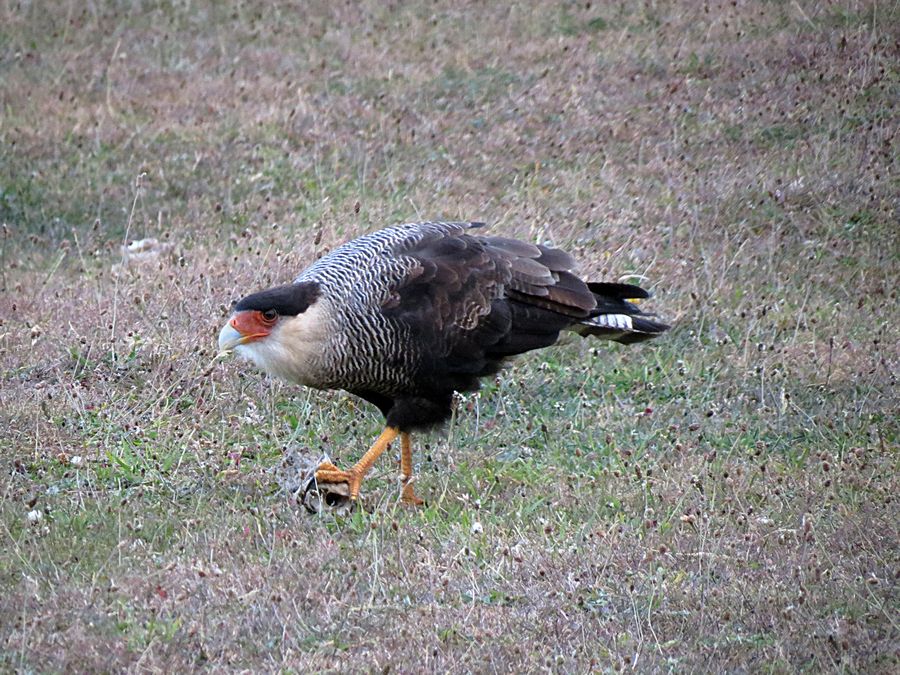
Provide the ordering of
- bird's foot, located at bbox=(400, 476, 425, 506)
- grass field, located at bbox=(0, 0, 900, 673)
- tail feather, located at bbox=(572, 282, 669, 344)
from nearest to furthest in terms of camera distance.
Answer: grass field, located at bbox=(0, 0, 900, 673) → bird's foot, located at bbox=(400, 476, 425, 506) → tail feather, located at bbox=(572, 282, 669, 344)

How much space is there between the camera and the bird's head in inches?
216

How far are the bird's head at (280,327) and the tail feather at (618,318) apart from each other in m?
1.59

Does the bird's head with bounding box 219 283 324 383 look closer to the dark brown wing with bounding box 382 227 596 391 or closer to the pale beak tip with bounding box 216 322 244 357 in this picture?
the pale beak tip with bounding box 216 322 244 357

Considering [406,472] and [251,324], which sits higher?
[251,324]

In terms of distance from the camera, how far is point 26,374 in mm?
6840

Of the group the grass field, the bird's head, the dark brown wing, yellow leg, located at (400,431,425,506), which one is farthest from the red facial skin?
yellow leg, located at (400,431,425,506)

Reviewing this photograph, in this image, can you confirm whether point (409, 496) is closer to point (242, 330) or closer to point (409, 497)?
point (409, 497)

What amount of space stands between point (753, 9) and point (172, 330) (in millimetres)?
7809

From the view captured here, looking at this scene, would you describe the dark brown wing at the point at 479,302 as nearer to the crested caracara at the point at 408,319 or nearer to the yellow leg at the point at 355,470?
the crested caracara at the point at 408,319

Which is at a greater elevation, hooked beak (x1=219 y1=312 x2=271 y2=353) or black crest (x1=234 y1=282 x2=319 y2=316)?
black crest (x1=234 y1=282 x2=319 y2=316)

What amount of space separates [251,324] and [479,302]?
3.75 feet

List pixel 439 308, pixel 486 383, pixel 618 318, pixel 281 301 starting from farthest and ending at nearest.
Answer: pixel 486 383
pixel 618 318
pixel 439 308
pixel 281 301

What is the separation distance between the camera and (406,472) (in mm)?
5930

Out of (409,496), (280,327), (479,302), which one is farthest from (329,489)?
(479,302)
